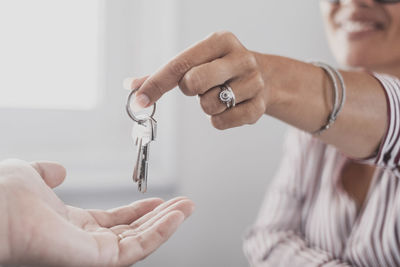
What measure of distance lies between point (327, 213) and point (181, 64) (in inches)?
23.6

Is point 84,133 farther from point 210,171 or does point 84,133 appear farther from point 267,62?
point 267,62

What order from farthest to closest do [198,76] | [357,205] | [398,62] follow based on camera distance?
[398,62]
[357,205]
[198,76]

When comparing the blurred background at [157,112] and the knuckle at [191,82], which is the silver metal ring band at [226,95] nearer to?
the knuckle at [191,82]

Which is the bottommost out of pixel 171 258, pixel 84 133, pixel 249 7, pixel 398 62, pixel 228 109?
pixel 171 258

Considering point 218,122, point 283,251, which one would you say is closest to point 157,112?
point 283,251

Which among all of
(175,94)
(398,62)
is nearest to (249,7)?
(175,94)

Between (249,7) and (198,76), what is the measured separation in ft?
2.90

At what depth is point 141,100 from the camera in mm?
629

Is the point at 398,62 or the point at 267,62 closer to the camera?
the point at 267,62

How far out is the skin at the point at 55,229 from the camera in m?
0.54

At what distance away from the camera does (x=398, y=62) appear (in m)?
1.10

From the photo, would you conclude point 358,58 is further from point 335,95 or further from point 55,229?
point 55,229

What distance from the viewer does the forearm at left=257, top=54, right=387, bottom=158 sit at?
2.33ft

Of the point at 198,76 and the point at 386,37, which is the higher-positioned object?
the point at 386,37
